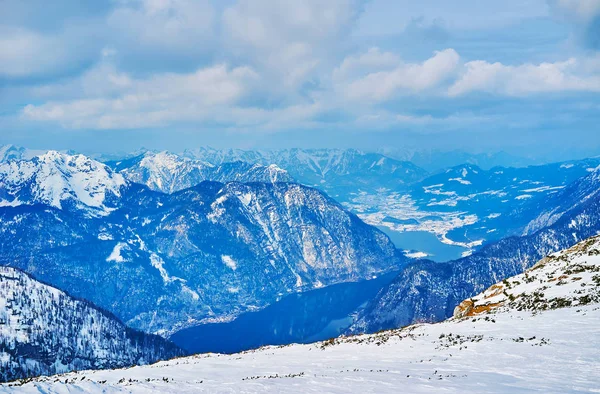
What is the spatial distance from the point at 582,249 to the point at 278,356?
69.5 meters

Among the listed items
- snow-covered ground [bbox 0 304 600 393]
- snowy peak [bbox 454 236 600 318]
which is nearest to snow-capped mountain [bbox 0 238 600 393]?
snow-covered ground [bbox 0 304 600 393]

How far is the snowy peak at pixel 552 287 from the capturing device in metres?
64.4

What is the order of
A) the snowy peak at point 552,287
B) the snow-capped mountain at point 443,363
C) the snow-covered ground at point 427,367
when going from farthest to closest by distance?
1. the snowy peak at point 552,287
2. the snow-capped mountain at point 443,363
3. the snow-covered ground at point 427,367

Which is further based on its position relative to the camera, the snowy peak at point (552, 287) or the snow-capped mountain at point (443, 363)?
the snowy peak at point (552, 287)

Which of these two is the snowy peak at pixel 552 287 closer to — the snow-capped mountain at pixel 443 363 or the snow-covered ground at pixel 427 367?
the snow-capped mountain at pixel 443 363

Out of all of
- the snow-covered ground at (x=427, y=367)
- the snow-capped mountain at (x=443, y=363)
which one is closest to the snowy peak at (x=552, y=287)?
the snow-capped mountain at (x=443, y=363)

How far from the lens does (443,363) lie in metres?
43.1

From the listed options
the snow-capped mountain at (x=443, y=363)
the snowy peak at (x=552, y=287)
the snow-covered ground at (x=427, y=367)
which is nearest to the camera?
the snow-covered ground at (x=427, y=367)

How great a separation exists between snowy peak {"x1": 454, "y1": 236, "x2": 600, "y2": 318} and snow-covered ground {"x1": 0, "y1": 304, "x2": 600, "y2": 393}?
5931mm

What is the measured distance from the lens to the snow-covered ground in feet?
112

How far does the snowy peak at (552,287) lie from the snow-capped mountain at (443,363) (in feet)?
1.10

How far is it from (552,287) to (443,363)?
3954 cm

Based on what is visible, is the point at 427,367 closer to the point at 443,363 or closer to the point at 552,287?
the point at 443,363

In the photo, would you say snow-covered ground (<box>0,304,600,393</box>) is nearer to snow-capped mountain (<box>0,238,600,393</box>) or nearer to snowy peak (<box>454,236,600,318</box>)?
snow-capped mountain (<box>0,238,600,393</box>)
